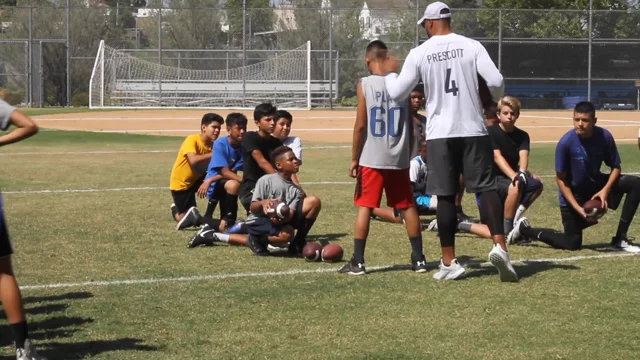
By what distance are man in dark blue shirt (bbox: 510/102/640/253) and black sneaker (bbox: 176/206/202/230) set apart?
3589 millimetres

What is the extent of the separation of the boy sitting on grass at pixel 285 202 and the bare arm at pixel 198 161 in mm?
2185

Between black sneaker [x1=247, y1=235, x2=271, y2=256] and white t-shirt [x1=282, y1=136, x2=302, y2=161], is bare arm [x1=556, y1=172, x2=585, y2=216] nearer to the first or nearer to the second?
white t-shirt [x1=282, y1=136, x2=302, y2=161]

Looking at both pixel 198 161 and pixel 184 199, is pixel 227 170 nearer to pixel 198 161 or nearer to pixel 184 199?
pixel 198 161

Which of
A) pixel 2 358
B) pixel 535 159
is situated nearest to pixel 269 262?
pixel 2 358

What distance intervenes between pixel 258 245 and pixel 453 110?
2.49m

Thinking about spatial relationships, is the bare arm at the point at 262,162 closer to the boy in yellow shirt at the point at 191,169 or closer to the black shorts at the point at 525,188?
the boy in yellow shirt at the point at 191,169

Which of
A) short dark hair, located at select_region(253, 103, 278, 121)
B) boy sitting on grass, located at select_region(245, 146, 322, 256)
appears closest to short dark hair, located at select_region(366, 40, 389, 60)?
boy sitting on grass, located at select_region(245, 146, 322, 256)

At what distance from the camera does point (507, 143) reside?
10641 mm

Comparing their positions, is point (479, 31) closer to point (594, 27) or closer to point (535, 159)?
point (594, 27)

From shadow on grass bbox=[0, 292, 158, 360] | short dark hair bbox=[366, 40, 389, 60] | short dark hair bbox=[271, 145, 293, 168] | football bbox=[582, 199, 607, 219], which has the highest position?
short dark hair bbox=[366, 40, 389, 60]

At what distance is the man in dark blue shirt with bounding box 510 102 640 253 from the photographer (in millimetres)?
9805

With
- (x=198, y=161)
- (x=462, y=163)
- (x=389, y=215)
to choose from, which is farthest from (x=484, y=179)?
(x=198, y=161)

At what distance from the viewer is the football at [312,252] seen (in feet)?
30.3

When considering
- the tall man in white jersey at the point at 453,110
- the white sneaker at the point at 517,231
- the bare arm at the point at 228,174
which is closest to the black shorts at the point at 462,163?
the tall man in white jersey at the point at 453,110
